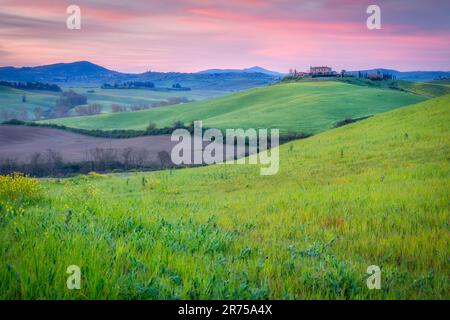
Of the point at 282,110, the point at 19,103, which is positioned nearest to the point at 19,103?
the point at 19,103

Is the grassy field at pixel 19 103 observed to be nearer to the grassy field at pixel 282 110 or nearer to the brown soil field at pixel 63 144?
the grassy field at pixel 282 110

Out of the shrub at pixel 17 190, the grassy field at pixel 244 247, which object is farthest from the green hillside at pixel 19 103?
the grassy field at pixel 244 247

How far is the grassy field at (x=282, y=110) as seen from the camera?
8819cm

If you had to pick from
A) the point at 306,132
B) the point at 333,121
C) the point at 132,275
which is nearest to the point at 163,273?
the point at 132,275

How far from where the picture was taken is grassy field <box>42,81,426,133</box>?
88.2 m

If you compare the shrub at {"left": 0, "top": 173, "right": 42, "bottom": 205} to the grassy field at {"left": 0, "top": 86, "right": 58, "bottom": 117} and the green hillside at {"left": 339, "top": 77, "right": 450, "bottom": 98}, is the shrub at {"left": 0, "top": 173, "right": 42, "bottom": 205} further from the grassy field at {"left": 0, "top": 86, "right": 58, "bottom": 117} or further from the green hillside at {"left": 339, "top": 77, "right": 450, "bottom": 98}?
the grassy field at {"left": 0, "top": 86, "right": 58, "bottom": 117}

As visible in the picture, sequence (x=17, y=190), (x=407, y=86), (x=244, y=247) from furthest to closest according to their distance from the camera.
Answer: (x=407, y=86) < (x=17, y=190) < (x=244, y=247)

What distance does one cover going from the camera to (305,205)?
11.2 meters

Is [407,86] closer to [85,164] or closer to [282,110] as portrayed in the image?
[282,110]

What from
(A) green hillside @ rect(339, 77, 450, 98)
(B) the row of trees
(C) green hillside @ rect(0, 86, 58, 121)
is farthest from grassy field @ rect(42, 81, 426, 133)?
(C) green hillside @ rect(0, 86, 58, 121)

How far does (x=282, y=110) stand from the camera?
101m

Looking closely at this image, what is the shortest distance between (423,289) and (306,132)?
2748 inches

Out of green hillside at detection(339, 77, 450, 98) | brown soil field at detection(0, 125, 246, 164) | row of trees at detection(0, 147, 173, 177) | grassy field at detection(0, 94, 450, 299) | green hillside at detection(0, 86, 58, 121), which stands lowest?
row of trees at detection(0, 147, 173, 177)
